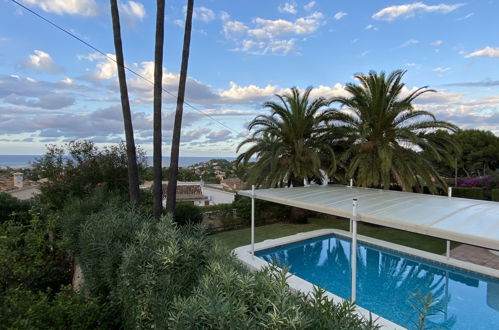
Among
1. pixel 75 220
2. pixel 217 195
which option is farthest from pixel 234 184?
pixel 75 220

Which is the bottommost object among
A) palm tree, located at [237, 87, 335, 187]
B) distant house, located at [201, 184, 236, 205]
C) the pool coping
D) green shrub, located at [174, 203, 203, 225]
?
distant house, located at [201, 184, 236, 205]

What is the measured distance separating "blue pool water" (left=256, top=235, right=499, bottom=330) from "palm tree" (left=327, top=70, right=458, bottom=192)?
334 cm

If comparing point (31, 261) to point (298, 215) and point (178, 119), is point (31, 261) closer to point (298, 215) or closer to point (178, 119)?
point (178, 119)

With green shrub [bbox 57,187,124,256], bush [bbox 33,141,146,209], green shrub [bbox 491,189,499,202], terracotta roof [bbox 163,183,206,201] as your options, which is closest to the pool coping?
green shrub [bbox 57,187,124,256]

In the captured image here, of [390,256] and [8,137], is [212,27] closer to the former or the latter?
[390,256]

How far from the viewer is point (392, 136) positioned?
483 inches

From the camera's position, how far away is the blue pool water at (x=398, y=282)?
6.40 m

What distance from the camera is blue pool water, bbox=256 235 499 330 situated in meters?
6.40

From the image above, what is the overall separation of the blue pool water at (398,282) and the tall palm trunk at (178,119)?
12.9 ft

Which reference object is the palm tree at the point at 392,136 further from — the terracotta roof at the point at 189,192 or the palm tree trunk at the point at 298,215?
the terracotta roof at the point at 189,192

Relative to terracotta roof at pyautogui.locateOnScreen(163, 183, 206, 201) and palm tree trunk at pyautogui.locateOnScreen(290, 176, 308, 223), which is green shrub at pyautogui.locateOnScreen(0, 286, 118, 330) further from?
terracotta roof at pyautogui.locateOnScreen(163, 183, 206, 201)

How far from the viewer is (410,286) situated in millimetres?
7906

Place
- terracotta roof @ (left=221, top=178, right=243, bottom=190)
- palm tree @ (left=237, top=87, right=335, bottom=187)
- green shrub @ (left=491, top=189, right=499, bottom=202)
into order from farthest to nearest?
terracotta roof @ (left=221, top=178, right=243, bottom=190) < green shrub @ (left=491, top=189, right=499, bottom=202) < palm tree @ (left=237, top=87, right=335, bottom=187)

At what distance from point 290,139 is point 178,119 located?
251 inches
